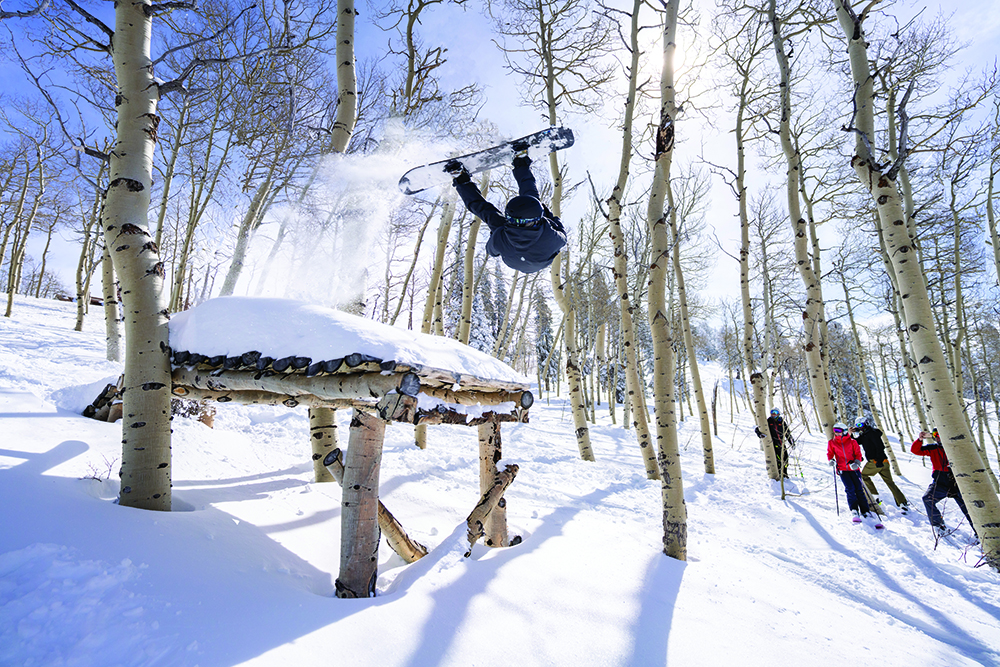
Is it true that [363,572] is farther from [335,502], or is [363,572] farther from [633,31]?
[633,31]

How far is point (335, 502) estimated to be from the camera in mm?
3670

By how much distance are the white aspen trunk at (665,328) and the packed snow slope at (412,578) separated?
38 cm

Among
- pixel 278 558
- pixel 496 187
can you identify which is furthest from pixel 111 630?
pixel 496 187

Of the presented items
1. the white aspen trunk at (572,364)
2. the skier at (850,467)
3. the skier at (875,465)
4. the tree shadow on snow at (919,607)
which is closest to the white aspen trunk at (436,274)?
the white aspen trunk at (572,364)

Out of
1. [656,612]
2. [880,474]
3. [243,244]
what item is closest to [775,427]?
[880,474]

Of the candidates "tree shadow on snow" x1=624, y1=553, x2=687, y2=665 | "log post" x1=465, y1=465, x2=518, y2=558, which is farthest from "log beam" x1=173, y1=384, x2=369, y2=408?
"tree shadow on snow" x1=624, y1=553, x2=687, y2=665

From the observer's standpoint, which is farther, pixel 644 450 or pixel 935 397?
pixel 644 450

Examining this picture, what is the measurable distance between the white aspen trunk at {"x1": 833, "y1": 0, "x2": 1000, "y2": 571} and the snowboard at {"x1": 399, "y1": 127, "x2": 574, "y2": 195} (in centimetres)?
291

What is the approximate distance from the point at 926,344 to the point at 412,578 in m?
5.09

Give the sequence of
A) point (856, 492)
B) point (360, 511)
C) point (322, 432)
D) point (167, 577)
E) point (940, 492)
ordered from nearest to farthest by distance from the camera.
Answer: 1. point (167, 577)
2. point (360, 511)
3. point (322, 432)
4. point (940, 492)
5. point (856, 492)

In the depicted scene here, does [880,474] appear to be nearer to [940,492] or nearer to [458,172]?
[940,492]

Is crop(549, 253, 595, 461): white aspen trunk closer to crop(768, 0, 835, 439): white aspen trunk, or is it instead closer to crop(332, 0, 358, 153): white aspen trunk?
crop(768, 0, 835, 439): white aspen trunk

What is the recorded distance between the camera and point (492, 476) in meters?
3.54

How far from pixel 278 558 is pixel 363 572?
600 millimetres
